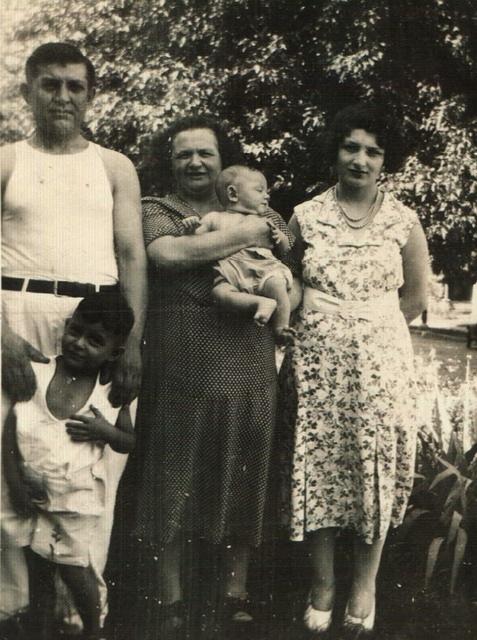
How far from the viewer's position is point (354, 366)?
283 cm

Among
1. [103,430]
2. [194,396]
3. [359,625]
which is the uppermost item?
[194,396]

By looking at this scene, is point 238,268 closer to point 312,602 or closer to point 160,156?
point 160,156

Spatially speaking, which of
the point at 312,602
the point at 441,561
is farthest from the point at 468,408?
the point at 312,602

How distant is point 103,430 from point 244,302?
64cm

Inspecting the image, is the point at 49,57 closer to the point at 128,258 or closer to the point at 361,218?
the point at 128,258

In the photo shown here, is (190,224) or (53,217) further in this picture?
(190,224)

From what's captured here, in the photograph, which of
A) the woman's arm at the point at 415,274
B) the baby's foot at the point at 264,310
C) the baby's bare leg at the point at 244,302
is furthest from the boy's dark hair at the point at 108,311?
the woman's arm at the point at 415,274

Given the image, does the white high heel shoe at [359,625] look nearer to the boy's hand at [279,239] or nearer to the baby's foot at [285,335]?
the baby's foot at [285,335]

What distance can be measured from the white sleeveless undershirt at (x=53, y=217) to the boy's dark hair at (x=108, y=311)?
0.08 metres

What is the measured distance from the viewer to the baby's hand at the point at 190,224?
2.69 m

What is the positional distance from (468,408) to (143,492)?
1.57 meters

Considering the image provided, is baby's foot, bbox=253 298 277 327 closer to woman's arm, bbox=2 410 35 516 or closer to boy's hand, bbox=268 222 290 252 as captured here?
boy's hand, bbox=268 222 290 252

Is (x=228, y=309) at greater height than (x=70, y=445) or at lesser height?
greater

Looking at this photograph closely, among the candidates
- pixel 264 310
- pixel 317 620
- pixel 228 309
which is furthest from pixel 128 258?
pixel 317 620
